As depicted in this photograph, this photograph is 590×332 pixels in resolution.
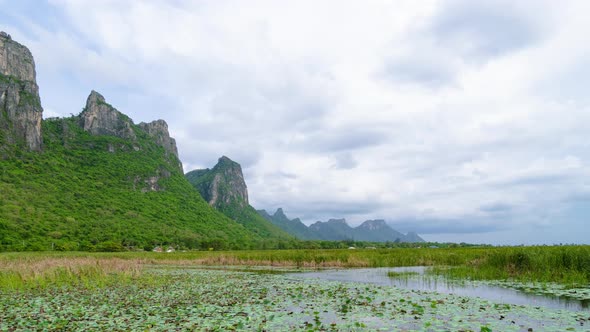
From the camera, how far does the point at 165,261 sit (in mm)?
59750

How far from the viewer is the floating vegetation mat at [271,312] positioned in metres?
13.2

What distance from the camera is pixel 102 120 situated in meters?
191

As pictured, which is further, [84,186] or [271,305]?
[84,186]

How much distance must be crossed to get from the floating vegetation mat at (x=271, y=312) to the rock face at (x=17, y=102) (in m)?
143

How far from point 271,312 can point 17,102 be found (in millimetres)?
169303

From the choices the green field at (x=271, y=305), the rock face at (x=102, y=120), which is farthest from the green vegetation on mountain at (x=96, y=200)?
the green field at (x=271, y=305)

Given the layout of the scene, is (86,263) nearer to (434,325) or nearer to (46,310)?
(46,310)

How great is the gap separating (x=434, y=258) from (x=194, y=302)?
3504cm

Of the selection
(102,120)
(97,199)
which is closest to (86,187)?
(97,199)

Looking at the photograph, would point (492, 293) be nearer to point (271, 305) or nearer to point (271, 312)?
point (271, 305)

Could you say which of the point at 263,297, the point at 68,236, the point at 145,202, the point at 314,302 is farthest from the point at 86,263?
the point at 145,202

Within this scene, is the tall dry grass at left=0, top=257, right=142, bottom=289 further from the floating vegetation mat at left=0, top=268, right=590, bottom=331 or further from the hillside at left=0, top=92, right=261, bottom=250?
the hillside at left=0, top=92, right=261, bottom=250

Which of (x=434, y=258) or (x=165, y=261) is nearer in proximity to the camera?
(x=434, y=258)

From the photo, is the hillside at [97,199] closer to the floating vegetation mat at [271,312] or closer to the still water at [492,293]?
the floating vegetation mat at [271,312]
